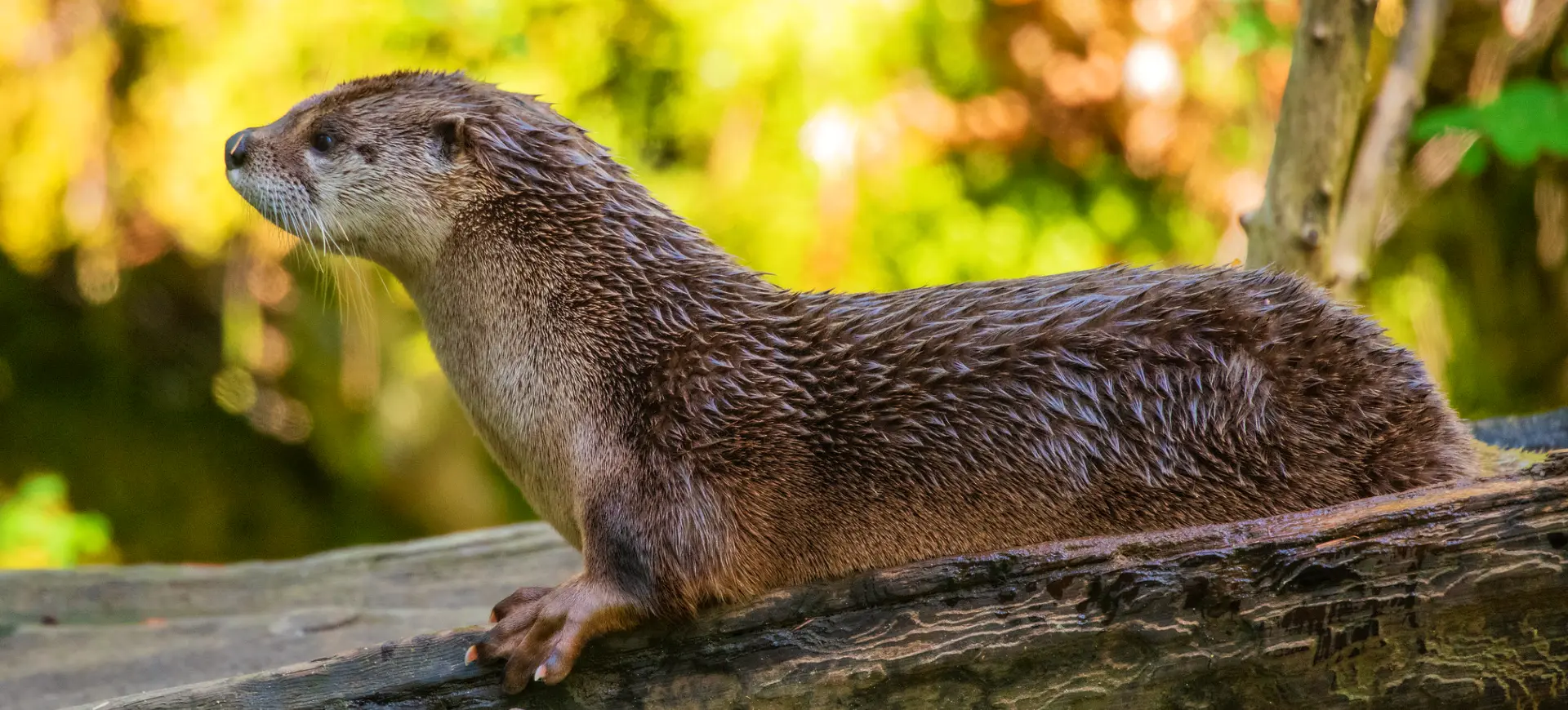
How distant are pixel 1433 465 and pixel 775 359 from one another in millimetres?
1057

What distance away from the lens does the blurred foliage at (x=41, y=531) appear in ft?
16.7

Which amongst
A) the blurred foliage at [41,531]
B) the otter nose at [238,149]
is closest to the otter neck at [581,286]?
the otter nose at [238,149]

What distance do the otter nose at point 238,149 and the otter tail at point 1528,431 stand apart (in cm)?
267

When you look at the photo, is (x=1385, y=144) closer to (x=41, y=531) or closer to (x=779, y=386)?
(x=779, y=386)

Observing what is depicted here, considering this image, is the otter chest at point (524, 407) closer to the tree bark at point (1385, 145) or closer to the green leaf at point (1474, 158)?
the tree bark at point (1385, 145)

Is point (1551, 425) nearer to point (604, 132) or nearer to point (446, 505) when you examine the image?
point (604, 132)

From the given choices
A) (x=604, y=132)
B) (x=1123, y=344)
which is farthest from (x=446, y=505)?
(x=1123, y=344)

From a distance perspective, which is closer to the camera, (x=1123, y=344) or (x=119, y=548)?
(x=1123, y=344)

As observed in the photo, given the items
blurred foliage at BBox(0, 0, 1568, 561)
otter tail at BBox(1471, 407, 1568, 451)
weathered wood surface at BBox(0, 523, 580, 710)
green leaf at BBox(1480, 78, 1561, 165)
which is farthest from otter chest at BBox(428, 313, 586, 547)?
green leaf at BBox(1480, 78, 1561, 165)

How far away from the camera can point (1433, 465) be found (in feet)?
6.33

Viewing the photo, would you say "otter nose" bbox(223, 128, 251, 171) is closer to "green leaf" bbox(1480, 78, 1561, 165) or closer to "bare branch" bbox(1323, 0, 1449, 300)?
"bare branch" bbox(1323, 0, 1449, 300)

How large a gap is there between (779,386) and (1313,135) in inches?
72.9

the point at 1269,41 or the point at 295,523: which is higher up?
the point at 1269,41

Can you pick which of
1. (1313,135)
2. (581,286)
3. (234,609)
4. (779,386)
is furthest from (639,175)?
(779,386)
